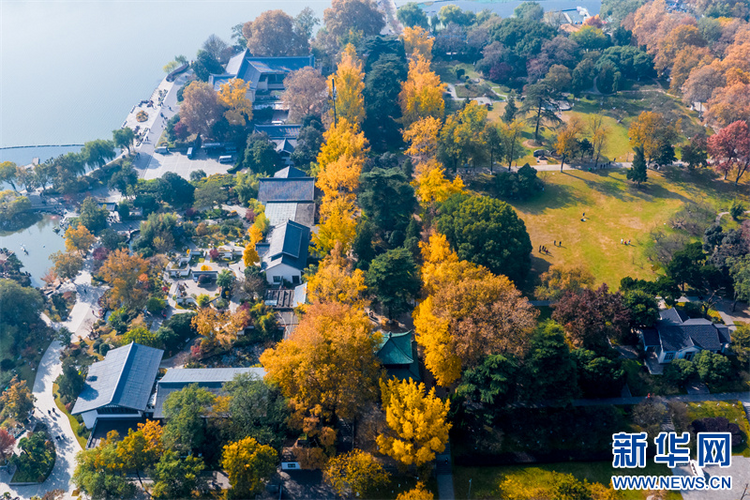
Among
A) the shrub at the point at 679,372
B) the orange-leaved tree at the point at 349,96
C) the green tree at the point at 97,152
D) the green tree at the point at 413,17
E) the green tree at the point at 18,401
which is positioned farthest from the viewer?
the green tree at the point at 413,17

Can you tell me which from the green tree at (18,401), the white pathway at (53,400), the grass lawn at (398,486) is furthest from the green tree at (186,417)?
the green tree at (18,401)

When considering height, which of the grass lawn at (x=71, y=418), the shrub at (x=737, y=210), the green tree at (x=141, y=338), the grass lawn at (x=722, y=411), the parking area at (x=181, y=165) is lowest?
the grass lawn at (x=722, y=411)

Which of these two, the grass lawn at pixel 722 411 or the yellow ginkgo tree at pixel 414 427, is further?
the grass lawn at pixel 722 411

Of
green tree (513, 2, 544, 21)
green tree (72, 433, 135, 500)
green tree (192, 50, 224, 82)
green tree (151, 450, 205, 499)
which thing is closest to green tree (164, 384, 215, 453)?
green tree (151, 450, 205, 499)

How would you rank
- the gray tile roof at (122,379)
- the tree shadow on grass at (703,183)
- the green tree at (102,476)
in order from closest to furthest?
1. the green tree at (102,476)
2. the gray tile roof at (122,379)
3. the tree shadow on grass at (703,183)

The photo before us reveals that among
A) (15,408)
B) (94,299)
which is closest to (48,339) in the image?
(94,299)

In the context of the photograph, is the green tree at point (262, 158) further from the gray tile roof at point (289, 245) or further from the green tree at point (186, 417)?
the green tree at point (186, 417)
